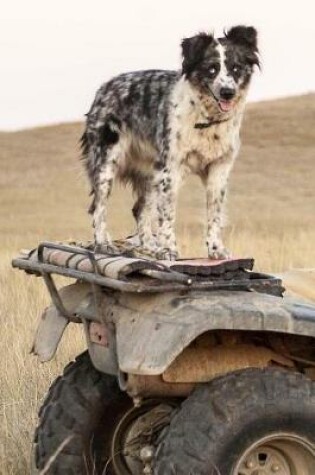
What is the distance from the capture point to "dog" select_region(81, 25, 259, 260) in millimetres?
6484

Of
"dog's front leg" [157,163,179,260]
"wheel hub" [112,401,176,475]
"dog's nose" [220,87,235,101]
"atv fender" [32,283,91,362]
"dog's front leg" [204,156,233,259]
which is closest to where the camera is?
"wheel hub" [112,401,176,475]

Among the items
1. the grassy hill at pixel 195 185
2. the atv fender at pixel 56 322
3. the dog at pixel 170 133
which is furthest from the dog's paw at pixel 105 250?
the grassy hill at pixel 195 185

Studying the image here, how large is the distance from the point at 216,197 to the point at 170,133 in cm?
51

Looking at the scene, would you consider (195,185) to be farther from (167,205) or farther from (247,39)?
(247,39)

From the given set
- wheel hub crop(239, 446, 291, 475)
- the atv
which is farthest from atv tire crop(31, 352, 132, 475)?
wheel hub crop(239, 446, 291, 475)

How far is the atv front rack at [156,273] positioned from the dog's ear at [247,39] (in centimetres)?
249

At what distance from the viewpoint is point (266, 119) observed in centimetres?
5141

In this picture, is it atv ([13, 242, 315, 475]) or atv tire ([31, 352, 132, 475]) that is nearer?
atv ([13, 242, 315, 475])

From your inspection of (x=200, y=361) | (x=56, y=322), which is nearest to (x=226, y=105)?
(x=56, y=322)

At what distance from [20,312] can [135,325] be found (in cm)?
538

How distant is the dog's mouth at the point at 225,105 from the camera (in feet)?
21.2

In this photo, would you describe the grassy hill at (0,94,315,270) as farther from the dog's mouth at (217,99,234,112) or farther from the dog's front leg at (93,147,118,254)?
the dog's mouth at (217,99,234,112)

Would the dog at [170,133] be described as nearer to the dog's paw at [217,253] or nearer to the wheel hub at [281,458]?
the dog's paw at [217,253]

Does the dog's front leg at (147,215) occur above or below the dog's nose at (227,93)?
below
